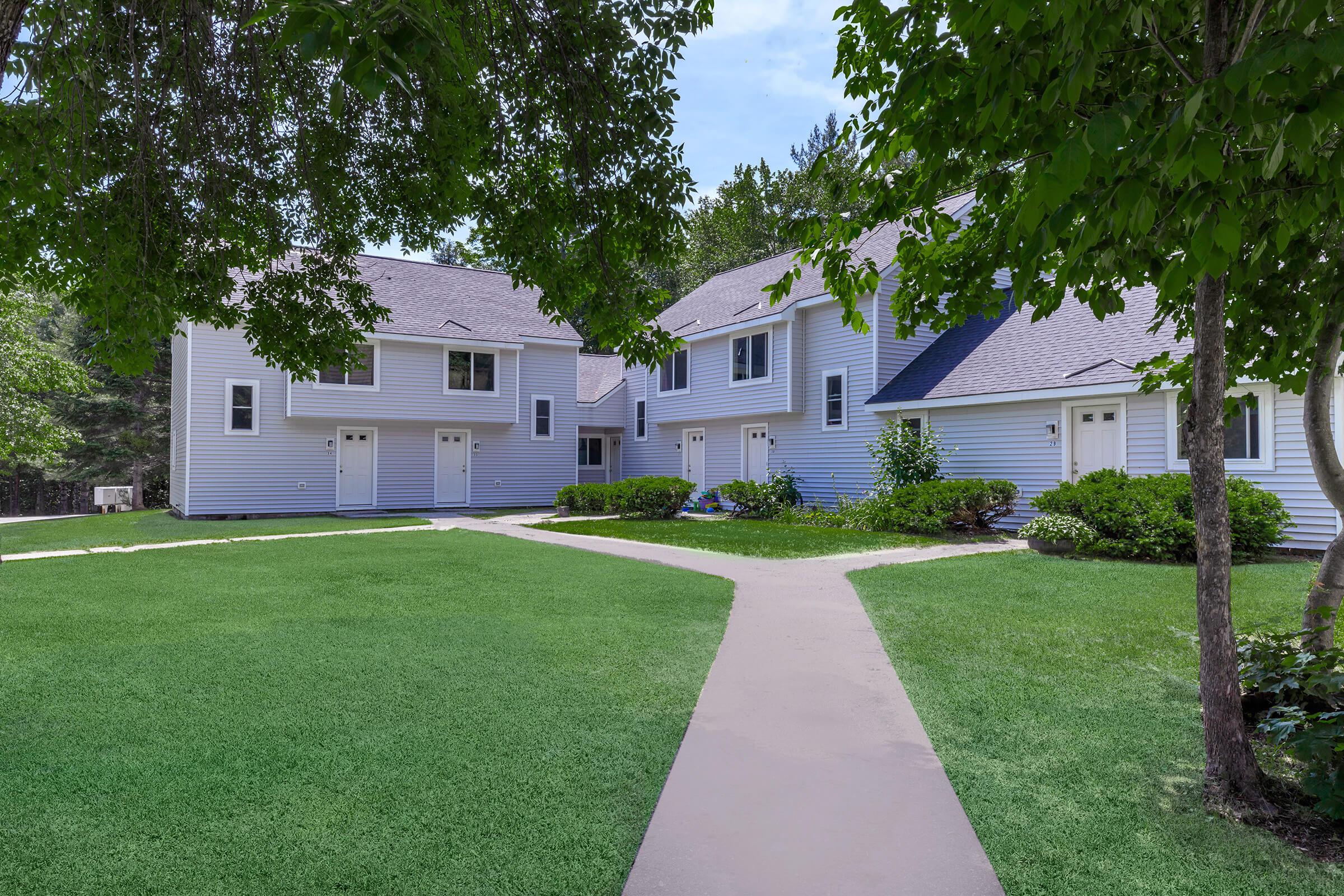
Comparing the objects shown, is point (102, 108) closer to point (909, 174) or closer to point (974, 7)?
point (909, 174)

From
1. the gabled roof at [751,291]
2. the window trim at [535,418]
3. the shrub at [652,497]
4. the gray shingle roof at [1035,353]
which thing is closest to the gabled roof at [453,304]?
the window trim at [535,418]

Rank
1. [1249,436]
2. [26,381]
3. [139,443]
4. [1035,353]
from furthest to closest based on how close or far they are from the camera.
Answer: [139,443], [26,381], [1035,353], [1249,436]

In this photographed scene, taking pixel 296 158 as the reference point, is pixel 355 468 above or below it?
below

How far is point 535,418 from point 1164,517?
17.9 m

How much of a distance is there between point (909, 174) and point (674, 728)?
3258 mm

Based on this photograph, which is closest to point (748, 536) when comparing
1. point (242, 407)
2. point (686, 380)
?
point (686, 380)

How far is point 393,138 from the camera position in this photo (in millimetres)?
7488

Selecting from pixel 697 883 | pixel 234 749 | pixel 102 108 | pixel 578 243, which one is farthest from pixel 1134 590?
pixel 102 108

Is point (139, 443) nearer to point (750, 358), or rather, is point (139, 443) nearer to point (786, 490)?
point (750, 358)

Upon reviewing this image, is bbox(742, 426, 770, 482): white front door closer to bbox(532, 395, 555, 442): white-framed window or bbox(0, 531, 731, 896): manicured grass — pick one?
bbox(532, 395, 555, 442): white-framed window

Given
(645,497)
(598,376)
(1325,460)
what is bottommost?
(645,497)

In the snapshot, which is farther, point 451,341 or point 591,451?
point 591,451

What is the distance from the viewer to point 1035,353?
16.2m

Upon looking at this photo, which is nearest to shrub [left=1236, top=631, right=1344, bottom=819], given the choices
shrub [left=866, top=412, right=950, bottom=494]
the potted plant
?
the potted plant
